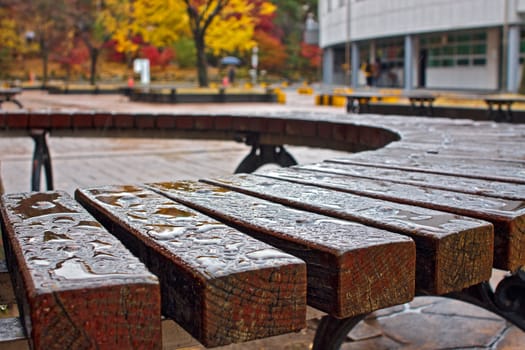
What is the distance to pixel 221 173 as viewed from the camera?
28.5 feet

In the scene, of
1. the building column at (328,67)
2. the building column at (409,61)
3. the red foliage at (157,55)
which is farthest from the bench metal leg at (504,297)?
the red foliage at (157,55)

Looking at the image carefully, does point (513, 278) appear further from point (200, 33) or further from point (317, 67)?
point (317, 67)

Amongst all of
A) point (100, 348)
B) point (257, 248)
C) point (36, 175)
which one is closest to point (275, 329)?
point (257, 248)

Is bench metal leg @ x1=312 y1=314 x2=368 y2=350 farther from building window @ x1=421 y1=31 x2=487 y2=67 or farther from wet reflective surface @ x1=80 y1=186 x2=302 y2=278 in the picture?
building window @ x1=421 y1=31 x2=487 y2=67

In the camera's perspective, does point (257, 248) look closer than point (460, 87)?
Yes

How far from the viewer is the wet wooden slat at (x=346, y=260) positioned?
3.34 feet

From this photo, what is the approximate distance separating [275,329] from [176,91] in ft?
79.0

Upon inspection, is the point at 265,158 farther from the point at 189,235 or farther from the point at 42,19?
the point at 42,19

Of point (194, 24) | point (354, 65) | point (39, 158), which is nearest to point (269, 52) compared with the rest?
point (354, 65)

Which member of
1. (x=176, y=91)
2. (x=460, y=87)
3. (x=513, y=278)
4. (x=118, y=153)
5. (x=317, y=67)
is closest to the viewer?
(x=513, y=278)

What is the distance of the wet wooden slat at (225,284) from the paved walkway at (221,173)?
10.3 inches

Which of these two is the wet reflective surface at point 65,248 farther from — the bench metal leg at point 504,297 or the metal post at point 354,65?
the metal post at point 354,65

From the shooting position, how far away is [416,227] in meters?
1.16

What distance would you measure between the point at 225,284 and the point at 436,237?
0.38m
